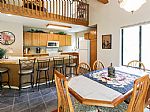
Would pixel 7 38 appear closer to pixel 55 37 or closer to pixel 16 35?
pixel 16 35

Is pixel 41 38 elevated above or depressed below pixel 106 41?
above

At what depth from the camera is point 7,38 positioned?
5.55 meters

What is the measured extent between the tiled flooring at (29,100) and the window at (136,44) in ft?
10.1

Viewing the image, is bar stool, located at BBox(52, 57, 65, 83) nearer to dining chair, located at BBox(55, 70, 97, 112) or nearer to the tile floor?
the tile floor

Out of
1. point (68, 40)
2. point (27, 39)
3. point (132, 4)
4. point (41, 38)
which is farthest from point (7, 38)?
point (132, 4)

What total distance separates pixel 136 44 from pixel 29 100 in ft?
12.8

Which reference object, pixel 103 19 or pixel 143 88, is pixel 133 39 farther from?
pixel 143 88

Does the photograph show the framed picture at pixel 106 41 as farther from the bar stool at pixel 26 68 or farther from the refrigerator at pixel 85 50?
the bar stool at pixel 26 68

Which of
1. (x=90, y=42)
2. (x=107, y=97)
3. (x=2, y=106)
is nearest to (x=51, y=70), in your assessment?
(x=2, y=106)

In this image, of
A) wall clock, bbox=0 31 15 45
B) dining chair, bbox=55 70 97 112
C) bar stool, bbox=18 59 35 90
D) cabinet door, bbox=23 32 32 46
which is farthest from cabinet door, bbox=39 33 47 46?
dining chair, bbox=55 70 97 112

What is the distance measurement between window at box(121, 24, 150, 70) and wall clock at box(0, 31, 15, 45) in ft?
15.9

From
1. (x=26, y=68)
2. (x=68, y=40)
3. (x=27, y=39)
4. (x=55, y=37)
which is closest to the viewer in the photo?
(x=26, y=68)

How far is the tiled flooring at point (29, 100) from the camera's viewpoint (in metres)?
2.79

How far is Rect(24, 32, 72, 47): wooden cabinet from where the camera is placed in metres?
6.51
